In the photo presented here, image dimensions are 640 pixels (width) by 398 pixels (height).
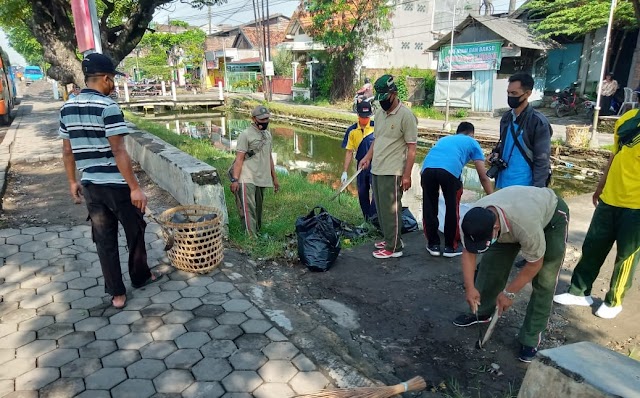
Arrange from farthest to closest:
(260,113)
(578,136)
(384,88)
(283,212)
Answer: (578,136) → (283,212) → (260,113) → (384,88)

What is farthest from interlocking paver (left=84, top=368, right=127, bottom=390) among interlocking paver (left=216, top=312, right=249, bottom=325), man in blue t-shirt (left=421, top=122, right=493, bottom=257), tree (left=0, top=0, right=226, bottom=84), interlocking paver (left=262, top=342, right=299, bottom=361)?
tree (left=0, top=0, right=226, bottom=84)

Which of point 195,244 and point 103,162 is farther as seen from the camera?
point 195,244

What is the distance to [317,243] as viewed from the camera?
4.04 metres

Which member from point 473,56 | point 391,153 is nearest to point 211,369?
point 391,153

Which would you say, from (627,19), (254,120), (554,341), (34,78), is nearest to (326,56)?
(627,19)

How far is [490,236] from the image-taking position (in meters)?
2.25

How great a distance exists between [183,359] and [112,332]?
0.59 meters

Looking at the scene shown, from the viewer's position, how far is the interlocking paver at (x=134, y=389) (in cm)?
222

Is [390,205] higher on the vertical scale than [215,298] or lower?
higher

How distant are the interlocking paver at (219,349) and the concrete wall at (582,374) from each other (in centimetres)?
160

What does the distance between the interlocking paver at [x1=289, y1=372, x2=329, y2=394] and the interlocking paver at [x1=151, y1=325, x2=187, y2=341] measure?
0.87m

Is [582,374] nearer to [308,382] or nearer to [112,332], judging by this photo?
[308,382]

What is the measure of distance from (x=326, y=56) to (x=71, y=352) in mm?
23393

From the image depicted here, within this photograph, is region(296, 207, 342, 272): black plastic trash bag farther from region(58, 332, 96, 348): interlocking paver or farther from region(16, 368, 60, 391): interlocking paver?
region(16, 368, 60, 391): interlocking paver
